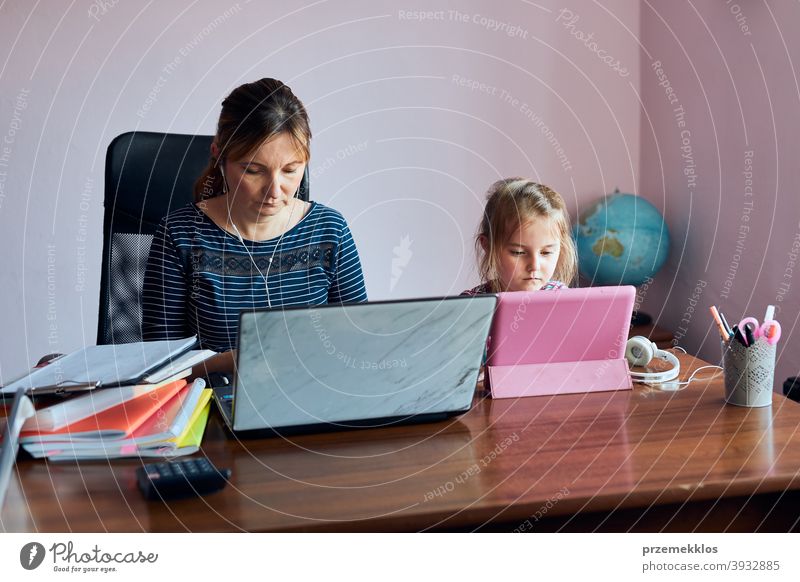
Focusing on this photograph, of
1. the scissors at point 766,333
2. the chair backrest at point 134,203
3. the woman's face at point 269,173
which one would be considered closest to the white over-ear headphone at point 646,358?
the scissors at point 766,333

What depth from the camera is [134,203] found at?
6.45 ft

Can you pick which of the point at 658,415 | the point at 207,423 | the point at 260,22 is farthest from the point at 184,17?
the point at 658,415

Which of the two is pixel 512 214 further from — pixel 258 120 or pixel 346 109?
pixel 346 109

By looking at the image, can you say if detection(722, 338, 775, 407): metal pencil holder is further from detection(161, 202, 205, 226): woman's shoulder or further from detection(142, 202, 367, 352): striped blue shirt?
detection(161, 202, 205, 226): woman's shoulder

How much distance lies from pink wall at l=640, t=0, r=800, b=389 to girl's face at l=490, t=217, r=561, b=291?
1.07m

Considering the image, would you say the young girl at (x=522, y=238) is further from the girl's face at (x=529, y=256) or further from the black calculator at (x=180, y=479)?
the black calculator at (x=180, y=479)

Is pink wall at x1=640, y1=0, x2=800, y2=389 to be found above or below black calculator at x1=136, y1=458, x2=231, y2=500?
above

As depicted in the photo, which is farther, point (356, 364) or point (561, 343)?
point (561, 343)

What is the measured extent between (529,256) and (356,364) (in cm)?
68

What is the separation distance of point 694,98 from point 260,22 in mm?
1460

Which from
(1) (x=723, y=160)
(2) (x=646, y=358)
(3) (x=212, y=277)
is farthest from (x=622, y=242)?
(3) (x=212, y=277)

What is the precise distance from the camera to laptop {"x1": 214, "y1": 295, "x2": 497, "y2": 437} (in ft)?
3.65

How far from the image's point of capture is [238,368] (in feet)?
3.64

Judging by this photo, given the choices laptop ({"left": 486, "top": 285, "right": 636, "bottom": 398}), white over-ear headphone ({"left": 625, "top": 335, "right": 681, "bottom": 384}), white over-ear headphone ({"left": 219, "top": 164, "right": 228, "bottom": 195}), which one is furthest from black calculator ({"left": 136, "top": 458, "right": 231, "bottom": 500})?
white over-ear headphone ({"left": 219, "top": 164, "right": 228, "bottom": 195})
